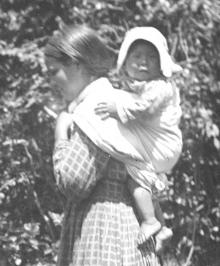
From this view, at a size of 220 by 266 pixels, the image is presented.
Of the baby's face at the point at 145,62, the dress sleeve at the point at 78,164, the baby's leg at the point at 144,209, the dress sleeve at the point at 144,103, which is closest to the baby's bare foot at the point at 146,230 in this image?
the baby's leg at the point at 144,209

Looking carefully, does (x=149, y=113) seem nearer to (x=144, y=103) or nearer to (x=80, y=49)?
(x=144, y=103)

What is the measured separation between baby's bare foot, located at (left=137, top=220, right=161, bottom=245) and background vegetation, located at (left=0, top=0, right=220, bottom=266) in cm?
185

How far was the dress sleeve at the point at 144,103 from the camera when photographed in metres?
2.84

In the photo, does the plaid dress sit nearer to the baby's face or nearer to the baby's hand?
the baby's hand

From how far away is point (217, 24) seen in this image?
5430 millimetres

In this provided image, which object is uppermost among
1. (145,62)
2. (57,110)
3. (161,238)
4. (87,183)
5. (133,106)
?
(145,62)

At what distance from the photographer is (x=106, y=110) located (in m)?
2.86

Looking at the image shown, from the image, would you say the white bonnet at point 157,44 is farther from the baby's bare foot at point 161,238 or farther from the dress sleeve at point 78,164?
the baby's bare foot at point 161,238

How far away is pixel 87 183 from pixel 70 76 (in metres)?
0.42

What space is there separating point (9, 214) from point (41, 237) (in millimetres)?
260

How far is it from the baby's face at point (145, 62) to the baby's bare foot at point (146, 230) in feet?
1.83

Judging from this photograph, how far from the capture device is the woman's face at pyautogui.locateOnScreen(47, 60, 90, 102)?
2918 millimetres

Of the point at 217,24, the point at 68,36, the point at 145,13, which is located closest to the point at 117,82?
the point at 145,13

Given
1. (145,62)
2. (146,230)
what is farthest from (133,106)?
(146,230)
